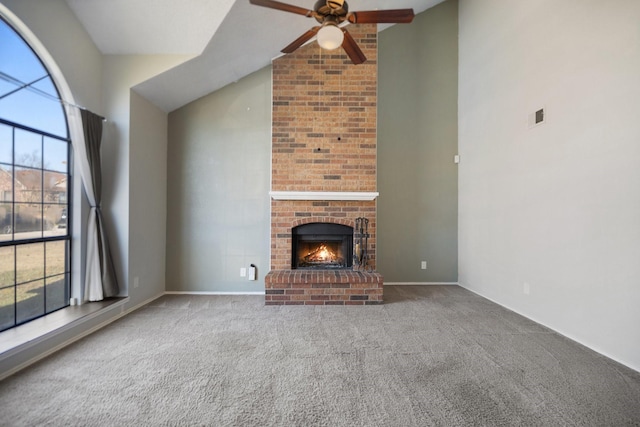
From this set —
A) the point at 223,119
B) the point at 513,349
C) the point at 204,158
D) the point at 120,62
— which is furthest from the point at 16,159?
the point at 513,349

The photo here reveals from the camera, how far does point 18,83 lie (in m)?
2.32

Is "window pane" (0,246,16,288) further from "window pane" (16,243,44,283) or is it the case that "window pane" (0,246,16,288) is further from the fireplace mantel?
the fireplace mantel

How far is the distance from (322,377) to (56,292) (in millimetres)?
2741

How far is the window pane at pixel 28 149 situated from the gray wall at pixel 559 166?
4903 mm

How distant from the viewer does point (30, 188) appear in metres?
2.46

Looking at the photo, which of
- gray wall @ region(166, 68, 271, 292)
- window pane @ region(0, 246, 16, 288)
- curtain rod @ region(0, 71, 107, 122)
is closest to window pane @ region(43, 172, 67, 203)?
window pane @ region(0, 246, 16, 288)

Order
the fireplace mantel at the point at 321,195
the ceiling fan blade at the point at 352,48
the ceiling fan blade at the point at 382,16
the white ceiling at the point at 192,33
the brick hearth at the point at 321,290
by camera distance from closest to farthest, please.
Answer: the ceiling fan blade at the point at 382,16
the ceiling fan blade at the point at 352,48
the white ceiling at the point at 192,33
the brick hearth at the point at 321,290
the fireplace mantel at the point at 321,195

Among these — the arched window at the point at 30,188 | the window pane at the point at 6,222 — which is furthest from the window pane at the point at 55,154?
the window pane at the point at 6,222

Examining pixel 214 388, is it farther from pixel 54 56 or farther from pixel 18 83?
pixel 54 56

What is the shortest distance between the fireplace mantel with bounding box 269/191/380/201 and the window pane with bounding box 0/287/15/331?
2528 mm

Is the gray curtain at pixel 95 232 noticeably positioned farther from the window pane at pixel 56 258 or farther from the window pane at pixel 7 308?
the window pane at pixel 7 308

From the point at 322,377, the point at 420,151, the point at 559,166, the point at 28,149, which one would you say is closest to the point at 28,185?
the point at 28,149

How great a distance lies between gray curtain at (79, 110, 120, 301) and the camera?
2.81 m

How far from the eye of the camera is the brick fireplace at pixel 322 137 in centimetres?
378
